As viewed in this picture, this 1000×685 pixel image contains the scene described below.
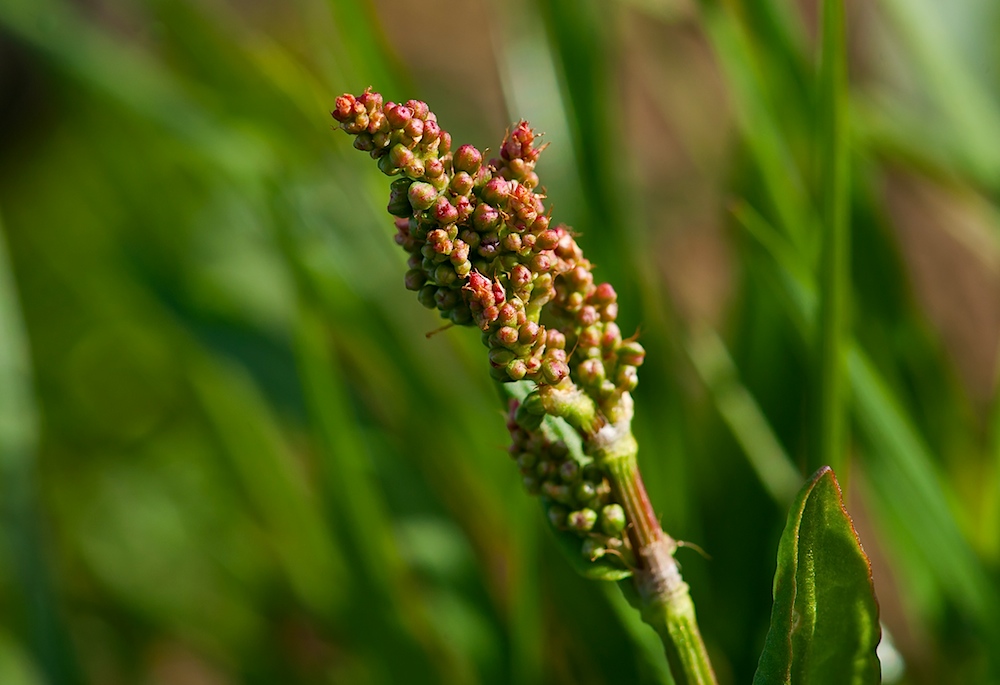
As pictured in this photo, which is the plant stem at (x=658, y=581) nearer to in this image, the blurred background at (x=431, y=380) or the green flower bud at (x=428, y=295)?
the green flower bud at (x=428, y=295)

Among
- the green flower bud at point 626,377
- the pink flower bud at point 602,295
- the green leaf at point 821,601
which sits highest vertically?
the pink flower bud at point 602,295

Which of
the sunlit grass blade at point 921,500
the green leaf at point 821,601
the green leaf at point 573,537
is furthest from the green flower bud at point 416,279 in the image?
the sunlit grass blade at point 921,500

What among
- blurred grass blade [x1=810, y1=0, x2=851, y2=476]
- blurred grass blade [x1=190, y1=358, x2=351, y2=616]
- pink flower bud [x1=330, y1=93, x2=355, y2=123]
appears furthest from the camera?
blurred grass blade [x1=190, y1=358, x2=351, y2=616]

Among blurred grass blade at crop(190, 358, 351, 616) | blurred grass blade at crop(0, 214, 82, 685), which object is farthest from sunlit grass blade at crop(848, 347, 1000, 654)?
blurred grass blade at crop(0, 214, 82, 685)

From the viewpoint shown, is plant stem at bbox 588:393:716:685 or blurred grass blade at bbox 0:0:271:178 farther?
blurred grass blade at bbox 0:0:271:178

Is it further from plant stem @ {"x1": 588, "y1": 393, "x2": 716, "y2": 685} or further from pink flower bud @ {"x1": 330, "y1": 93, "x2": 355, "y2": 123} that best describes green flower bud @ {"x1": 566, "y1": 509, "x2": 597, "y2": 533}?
pink flower bud @ {"x1": 330, "y1": 93, "x2": 355, "y2": 123}

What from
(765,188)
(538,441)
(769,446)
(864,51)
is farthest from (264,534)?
(864,51)
